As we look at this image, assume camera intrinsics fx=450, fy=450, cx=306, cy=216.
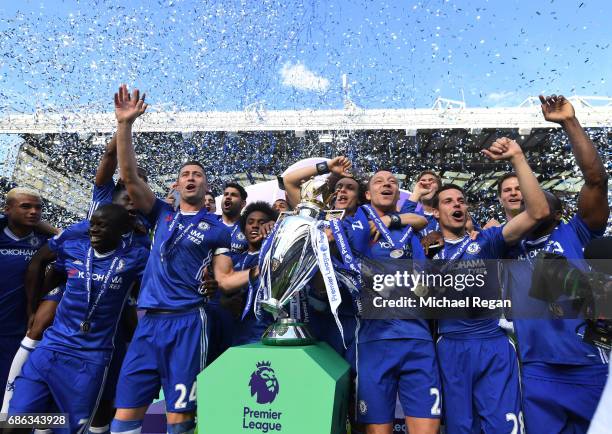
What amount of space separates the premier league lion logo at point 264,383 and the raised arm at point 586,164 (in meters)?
1.81

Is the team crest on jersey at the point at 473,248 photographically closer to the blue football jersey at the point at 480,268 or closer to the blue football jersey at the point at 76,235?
the blue football jersey at the point at 480,268

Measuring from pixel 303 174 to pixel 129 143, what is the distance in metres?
1.05

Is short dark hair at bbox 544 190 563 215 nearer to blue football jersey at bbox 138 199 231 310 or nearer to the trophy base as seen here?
the trophy base

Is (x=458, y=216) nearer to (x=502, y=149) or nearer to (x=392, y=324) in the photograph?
(x=502, y=149)

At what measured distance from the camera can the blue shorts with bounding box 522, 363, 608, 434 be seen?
7.30ft

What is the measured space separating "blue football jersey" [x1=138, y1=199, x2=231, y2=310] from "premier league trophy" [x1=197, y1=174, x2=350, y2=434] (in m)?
0.78

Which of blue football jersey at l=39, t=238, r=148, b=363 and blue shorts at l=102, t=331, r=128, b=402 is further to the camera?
blue shorts at l=102, t=331, r=128, b=402

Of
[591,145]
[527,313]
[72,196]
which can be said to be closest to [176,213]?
[527,313]

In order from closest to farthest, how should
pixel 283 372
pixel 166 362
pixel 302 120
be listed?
pixel 283 372
pixel 166 362
pixel 302 120

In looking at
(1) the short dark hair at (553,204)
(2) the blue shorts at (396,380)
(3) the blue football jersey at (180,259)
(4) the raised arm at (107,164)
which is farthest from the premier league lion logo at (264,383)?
(4) the raised arm at (107,164)

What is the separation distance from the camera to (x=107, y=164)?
10.4ft

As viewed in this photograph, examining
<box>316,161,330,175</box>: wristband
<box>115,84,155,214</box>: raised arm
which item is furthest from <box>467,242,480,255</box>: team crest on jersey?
<box>115,84,155,214</box>: raised arm

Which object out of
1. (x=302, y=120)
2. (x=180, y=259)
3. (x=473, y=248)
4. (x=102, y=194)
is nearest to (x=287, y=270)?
(x=180, y=259)

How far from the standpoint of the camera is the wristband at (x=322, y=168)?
2.50 metres
